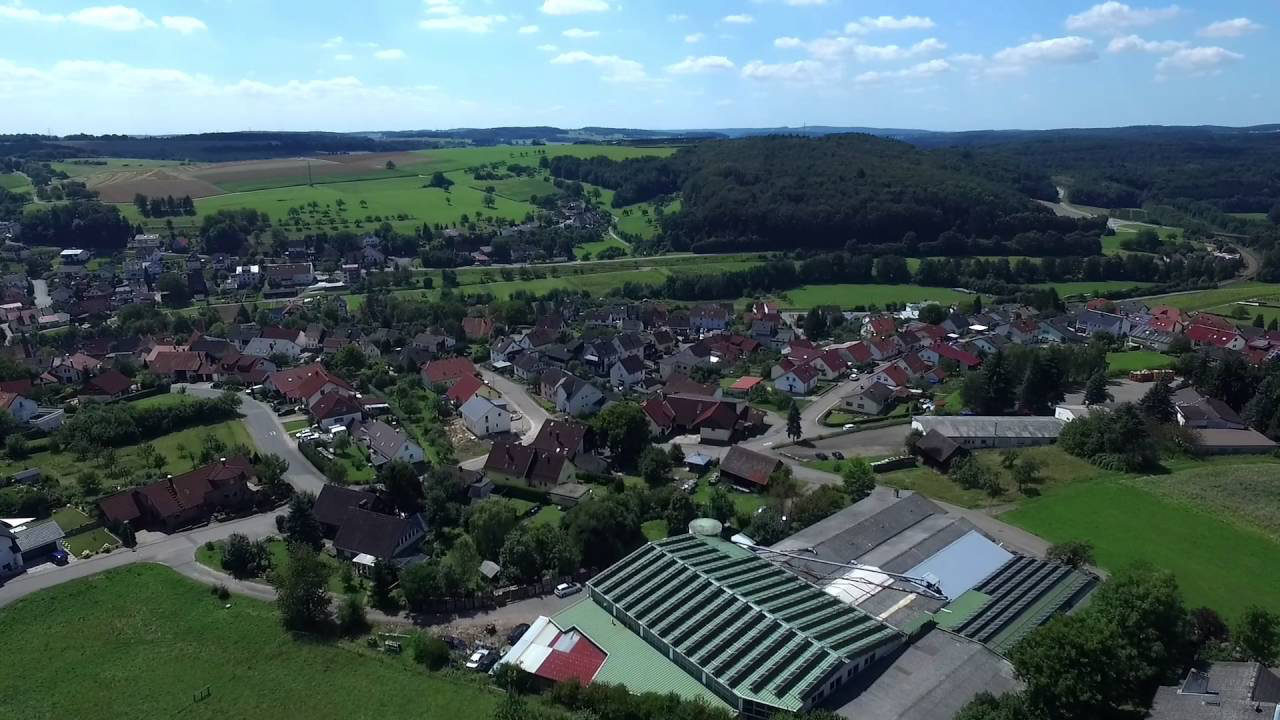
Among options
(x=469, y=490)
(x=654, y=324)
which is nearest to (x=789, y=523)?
(x=469, y=490)

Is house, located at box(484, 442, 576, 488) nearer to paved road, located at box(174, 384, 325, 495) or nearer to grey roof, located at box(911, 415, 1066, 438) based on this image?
paved road, located at box(174, 384, 325, 495)

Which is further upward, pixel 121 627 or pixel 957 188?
pixel 957 188

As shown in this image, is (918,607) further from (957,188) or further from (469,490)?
(957,188)

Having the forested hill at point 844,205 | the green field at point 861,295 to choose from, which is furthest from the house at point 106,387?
the forested hill at point 844,205

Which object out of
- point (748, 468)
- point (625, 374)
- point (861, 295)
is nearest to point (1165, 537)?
point (748, 468)

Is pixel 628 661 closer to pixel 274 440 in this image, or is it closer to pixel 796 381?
pixel 274 440

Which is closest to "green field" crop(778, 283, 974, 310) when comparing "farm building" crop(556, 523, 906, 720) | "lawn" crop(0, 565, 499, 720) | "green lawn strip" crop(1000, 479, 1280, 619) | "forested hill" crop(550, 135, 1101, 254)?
"forested hill" crop(550, 135, 1101, 254)
